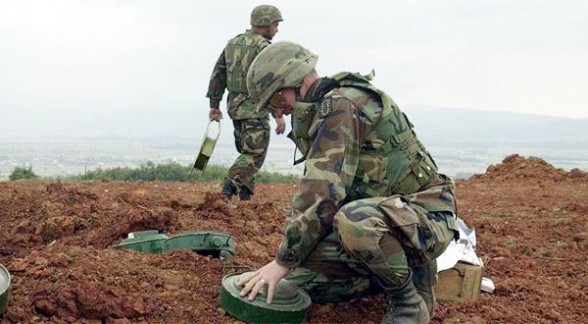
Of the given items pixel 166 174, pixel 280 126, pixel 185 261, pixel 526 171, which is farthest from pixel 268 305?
pixel 166 174

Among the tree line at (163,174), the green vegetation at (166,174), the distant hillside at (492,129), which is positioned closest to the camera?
the tree line at (163,174)

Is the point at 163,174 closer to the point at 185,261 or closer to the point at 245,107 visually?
the point at 245,107

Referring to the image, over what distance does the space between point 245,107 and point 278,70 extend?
12.5 feet

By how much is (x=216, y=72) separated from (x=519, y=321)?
4442 mm

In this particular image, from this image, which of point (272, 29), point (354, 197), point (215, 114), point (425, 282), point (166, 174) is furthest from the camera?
point (166, 174)

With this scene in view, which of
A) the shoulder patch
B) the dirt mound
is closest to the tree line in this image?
the dirt mound

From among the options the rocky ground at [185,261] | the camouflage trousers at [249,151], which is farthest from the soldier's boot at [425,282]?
the camouflage trousers at [249,151]

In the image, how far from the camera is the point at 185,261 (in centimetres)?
440

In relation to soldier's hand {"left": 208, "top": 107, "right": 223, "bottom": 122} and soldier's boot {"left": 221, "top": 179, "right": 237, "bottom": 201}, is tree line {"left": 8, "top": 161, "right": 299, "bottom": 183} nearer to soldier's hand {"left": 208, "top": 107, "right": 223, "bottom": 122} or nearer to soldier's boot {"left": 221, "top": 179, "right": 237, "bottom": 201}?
soldier's hand {"left": 208, "top": 107, "right": 223, "bottom": 122}

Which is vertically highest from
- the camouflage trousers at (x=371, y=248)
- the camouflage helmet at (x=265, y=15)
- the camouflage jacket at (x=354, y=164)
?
the camouflage helmet at (x=265, y=15)

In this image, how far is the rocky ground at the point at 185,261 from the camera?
3633mm

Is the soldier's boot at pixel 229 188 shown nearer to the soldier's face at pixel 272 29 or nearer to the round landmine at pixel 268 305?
the soldier's face at pixel 272 29

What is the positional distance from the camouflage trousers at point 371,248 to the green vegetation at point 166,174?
11.4 m

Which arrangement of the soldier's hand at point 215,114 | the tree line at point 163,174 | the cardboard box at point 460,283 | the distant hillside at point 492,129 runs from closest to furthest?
the cardboard box at point 460,283 → the soldier's hand at point 215,114 → the tree line at point 163,174 → the distant hillside at point 492,129
